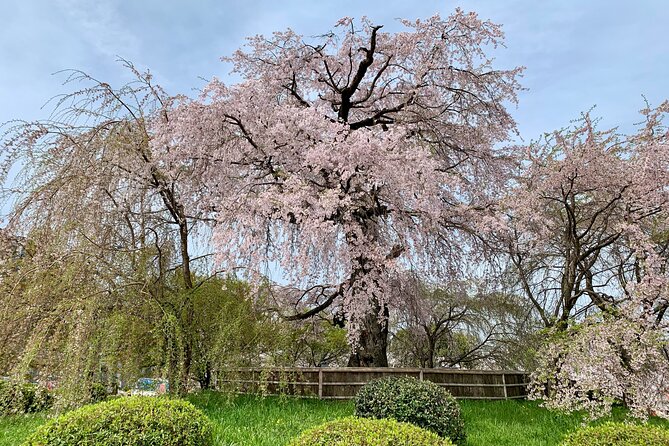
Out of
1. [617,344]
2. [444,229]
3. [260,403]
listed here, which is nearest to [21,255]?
[260,403]

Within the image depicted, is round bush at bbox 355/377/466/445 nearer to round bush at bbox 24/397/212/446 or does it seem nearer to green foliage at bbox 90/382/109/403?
round bush at bbox 24/397/212/446

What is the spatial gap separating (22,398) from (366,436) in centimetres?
605

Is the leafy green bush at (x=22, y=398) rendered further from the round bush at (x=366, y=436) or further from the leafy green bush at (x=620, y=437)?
the leafy green bush at (x=620, y=437)

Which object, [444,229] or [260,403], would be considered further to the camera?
[444,229]

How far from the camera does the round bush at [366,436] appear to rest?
3.67m

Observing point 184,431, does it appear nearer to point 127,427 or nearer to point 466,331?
point 127,427

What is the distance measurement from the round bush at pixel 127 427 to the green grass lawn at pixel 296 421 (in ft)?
2.36

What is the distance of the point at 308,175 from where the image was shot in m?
8.70

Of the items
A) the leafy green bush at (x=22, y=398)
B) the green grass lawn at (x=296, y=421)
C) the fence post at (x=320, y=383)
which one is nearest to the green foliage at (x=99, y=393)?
the leafy green bush at (x=22, y=398)

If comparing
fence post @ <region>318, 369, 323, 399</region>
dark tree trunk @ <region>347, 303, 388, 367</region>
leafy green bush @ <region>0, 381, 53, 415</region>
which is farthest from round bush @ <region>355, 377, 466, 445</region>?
leafy green bush @ <region>0, 381, 53, 415</region>

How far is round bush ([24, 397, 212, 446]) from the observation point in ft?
13.5

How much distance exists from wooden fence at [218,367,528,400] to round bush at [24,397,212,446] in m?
3.11

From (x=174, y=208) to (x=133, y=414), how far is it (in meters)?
4.62

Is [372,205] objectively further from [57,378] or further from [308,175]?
[57,378]
